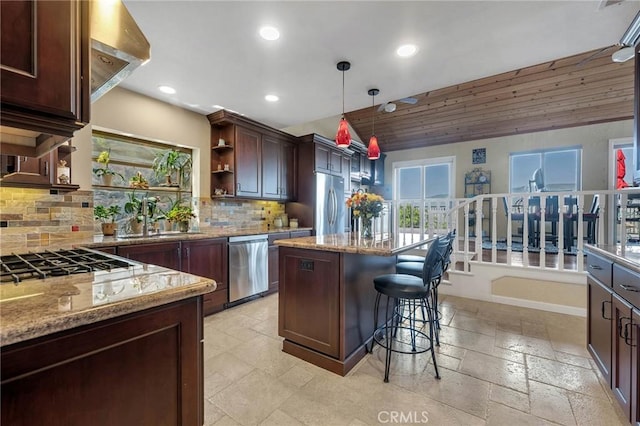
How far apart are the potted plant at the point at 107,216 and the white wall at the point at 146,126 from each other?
10.3 inches

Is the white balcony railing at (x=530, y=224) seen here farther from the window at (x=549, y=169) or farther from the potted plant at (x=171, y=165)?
the potted plant at (x=171, y=165)

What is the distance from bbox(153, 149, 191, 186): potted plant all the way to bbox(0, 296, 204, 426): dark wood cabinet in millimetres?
3256

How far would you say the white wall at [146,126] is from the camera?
289cm

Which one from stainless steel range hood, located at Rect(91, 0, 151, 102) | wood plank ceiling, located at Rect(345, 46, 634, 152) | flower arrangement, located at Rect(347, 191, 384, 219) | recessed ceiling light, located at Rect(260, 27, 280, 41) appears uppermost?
wood plank ceiling, located at Rect(345, 46, 634, 152)

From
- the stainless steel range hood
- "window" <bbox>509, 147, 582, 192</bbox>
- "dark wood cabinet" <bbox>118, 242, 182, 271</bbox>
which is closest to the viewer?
the stainless steel range hood

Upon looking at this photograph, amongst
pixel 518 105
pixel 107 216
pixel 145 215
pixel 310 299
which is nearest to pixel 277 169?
pixel 145 215

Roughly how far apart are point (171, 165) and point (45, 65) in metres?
3.18

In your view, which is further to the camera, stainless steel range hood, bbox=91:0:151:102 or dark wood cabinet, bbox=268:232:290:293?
dark wood cabinet, bbox=268:232:290:293

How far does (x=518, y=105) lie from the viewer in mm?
5500

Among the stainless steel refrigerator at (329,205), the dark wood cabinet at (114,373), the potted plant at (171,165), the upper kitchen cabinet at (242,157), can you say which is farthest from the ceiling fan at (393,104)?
the dark wood cabinet at (114,373)

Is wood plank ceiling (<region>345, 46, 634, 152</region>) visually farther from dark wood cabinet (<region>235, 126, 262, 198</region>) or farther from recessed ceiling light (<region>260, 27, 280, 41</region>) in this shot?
recessed ceiling light (<region>260, 27, 280, 41</region>)

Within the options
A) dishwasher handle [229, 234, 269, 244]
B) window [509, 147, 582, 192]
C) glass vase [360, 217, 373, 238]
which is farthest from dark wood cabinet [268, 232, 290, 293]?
window [509, 147, 582, 192]

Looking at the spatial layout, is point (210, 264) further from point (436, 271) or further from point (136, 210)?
→ point (436, 271)

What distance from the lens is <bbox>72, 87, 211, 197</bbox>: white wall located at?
114 inches
